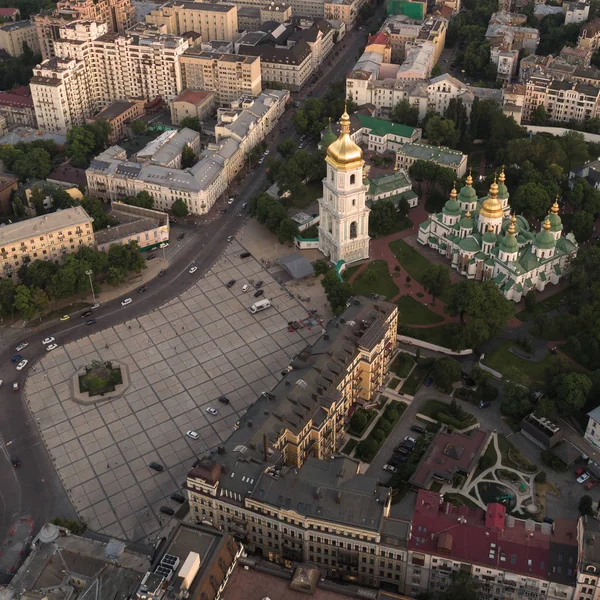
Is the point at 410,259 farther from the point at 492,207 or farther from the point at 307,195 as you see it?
the point at 307,195

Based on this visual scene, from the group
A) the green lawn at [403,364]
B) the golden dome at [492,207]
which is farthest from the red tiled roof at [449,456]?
the golden dome at [492,207]

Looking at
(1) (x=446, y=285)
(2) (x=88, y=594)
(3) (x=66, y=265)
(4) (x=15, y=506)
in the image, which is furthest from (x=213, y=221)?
(2) (x=88, y=594)

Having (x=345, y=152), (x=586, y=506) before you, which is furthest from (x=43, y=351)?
(x=586, y=506)

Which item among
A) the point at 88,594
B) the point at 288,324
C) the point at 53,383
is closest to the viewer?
the point at 88,594

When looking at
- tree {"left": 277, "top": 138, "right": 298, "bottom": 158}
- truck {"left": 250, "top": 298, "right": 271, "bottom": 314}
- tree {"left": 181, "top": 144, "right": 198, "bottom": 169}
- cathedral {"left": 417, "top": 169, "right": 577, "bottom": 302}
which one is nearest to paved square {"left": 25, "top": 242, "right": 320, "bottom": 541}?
truck {"left": 250, "top": 298, "right": 271, "bottom": 314}

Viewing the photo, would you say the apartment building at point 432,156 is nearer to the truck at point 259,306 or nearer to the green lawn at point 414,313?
the green lawn at point 414,313

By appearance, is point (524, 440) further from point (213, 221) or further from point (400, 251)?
point (213, 221)
